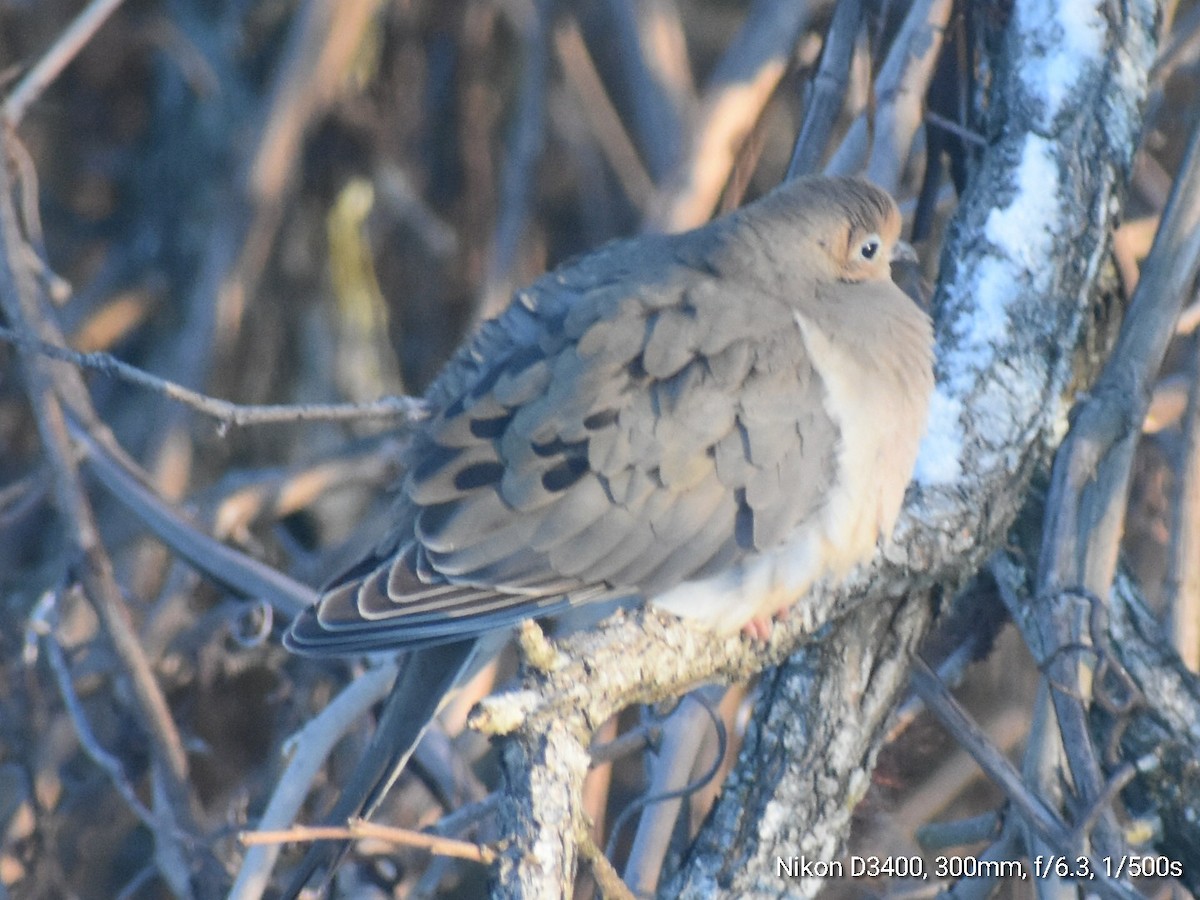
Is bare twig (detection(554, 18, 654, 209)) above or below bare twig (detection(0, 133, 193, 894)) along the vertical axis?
above

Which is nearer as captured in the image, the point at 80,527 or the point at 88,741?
the point at 88,741

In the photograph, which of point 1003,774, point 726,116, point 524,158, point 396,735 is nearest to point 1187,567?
point 1003,774

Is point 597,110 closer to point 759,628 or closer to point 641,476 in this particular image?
point 641,476

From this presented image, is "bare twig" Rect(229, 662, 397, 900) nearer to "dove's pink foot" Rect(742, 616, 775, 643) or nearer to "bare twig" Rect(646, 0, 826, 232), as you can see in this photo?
"dove's pink foot" Rect(742, 616, 775, 643)

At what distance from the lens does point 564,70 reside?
450cm

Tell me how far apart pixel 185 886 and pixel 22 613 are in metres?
1.22

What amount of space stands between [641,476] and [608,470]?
0.06 m

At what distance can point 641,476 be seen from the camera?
2510 mm

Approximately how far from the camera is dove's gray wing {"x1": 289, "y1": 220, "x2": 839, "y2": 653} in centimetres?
247

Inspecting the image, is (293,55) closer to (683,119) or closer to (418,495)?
(683,119)

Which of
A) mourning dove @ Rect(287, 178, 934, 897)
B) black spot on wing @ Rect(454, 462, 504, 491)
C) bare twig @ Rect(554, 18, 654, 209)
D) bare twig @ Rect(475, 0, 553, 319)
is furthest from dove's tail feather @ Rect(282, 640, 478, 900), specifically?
bare twig @ Rect(554, 18, 654, 209)

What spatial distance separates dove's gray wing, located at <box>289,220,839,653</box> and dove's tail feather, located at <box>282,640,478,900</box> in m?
0.10

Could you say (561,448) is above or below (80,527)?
above

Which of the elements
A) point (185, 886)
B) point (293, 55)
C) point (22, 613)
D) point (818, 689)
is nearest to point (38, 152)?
point (293, 55)
